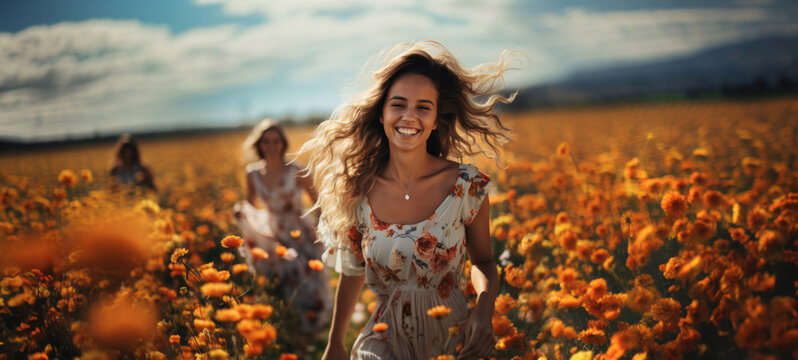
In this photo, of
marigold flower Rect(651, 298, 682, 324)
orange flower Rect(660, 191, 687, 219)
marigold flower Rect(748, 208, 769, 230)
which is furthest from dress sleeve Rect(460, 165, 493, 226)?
marigold flower Rect(748, 208, 769, 230)

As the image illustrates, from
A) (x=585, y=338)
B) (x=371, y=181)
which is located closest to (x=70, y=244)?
(x=371, y=181)

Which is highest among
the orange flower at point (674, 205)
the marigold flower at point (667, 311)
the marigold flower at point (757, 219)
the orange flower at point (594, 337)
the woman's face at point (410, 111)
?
the woman's face at point (410, 111)

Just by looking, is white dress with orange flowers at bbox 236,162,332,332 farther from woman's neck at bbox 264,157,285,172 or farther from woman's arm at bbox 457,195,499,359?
woman's arm at bbox 457,195,499,359

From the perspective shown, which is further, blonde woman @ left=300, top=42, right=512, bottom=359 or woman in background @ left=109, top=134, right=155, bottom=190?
woman in background @ left=109, top=134, right=155, bottom=190

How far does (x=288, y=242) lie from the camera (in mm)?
4516

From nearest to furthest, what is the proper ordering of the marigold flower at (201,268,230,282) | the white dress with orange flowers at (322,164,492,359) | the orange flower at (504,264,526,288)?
1. the marigold flower at (201,268,230,282)
2. the white dress with orange flowers at (322,164,492,359)
3. the orange flower at (504,264,526,288)

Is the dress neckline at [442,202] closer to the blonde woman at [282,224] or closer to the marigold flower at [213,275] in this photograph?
the marigold flower at [213,275]

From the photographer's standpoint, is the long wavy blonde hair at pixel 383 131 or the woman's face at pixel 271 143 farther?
the woman's face at pixel 271 143

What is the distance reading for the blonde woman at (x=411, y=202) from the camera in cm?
193

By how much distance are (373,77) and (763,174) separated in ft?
11.7

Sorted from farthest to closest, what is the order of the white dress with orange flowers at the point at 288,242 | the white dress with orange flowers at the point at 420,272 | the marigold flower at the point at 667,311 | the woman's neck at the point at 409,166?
the white dress with orange flowers at the point at 288,242, the woman's neck at the point at 409,166, the white dress with orange flowers at the point at 420,272, the marigold flower at the point at 667,311

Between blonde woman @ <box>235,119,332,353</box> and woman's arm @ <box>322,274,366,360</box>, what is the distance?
85.8 inches

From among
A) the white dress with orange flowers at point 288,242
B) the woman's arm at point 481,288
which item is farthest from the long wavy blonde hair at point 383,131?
the white dress with orange flowers at point 288,242

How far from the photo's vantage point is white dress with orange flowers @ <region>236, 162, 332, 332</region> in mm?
4250
